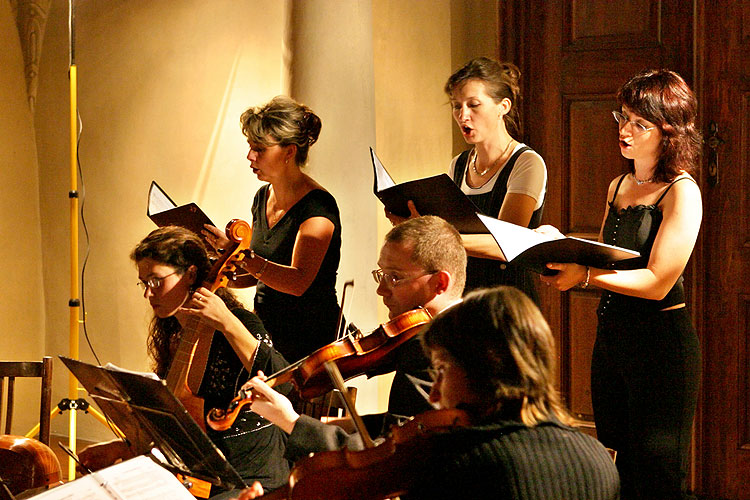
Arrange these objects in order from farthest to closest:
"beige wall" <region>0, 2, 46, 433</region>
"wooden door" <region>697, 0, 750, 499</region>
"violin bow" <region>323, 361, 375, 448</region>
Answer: "beige wall" <region>0, 2, 46, 433</region> < "wooden door" <region>697, 0, 750, 499</region> < "violin bow" <region>323, 361, 375, 448</region>

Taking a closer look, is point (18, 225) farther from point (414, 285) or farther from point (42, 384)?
point (414, 285)

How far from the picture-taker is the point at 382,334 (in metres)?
2.04

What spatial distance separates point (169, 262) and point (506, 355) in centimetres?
141

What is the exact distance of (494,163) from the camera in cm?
296

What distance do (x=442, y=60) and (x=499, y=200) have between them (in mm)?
1419

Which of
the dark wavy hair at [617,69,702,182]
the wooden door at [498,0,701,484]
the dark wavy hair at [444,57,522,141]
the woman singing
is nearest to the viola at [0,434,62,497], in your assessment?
the woman singing

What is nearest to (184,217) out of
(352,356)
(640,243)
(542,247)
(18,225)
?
(352,356)

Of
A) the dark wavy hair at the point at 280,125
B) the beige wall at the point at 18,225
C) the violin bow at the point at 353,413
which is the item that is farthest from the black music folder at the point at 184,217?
the beige wall at the point at 18,225

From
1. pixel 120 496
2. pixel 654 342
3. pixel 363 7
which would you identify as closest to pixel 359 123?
pixel 363 7

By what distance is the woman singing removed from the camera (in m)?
3.09

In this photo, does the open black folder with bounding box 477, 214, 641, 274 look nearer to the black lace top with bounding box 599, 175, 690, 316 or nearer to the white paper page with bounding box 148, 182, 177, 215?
the black lace top with bounding box 599, 175, 690, 316

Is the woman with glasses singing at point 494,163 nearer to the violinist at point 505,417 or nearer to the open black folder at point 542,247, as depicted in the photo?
the open black folder at point 542,247

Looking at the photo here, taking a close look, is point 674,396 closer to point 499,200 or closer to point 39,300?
point 499,200

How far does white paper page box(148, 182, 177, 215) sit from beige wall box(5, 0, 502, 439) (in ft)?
2.49
